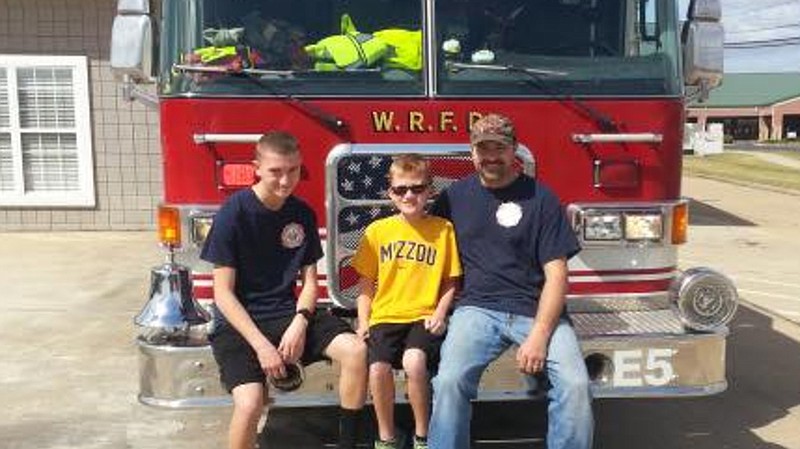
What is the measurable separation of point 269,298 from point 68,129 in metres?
8.52

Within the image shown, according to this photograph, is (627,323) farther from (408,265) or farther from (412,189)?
(412,189)

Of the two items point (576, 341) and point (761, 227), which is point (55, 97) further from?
point (761, 227)

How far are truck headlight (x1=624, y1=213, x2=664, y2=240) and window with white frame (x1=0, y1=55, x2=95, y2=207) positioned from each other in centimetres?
863

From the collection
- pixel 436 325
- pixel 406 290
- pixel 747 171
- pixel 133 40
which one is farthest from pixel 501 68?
pixel 747 171

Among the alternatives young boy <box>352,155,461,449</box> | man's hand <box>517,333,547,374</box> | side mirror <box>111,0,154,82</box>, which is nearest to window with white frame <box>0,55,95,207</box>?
side mirror <box>111,0,154,82</box>

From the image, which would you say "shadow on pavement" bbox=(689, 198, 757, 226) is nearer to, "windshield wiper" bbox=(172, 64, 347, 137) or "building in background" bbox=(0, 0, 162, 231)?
"building in background" bbox=(0, 0, 162, 231)

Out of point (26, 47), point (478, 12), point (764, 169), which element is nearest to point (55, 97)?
point (26, 47)

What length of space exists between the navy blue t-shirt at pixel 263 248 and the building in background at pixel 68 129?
808 centimetres

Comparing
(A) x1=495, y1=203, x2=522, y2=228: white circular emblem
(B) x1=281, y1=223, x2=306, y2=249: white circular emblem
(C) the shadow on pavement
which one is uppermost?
(A) x1=495, y1=203, x2=522, y2=228: white circular emblem

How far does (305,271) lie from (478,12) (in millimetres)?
1369

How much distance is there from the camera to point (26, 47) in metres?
11.4

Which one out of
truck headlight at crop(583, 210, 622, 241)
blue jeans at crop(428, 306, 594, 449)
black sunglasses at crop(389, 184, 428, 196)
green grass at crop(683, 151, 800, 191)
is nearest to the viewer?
blue jeans at crop(428, 306, 594, 449)

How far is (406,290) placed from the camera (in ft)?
12.7

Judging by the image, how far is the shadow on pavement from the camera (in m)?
15.1
